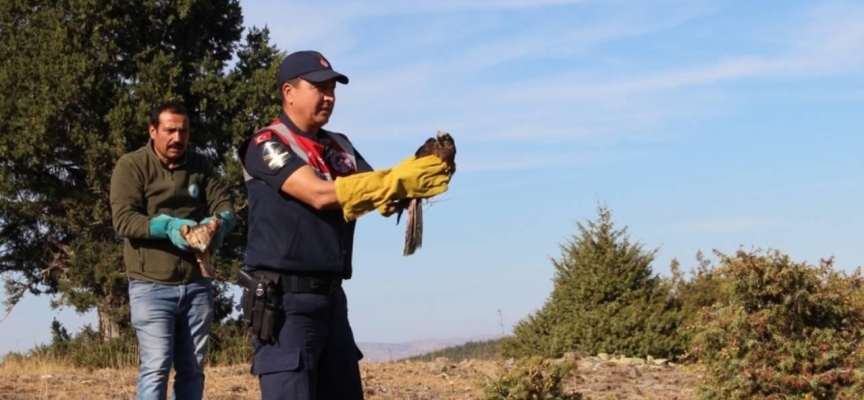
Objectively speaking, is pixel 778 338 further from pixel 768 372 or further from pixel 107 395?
pixel 107 395

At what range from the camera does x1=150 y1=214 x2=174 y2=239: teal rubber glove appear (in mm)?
6055

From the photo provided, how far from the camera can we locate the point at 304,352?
423 cm

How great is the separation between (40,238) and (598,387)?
12.8 m

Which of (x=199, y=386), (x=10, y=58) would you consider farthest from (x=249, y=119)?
(x=199, y=386)

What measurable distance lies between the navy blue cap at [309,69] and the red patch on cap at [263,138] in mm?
247

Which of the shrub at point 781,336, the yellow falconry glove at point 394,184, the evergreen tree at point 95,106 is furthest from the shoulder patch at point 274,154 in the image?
the evergreen tree at point 95,106

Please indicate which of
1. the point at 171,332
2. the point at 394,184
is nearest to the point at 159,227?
the point at 171,332

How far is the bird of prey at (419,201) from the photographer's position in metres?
3.98

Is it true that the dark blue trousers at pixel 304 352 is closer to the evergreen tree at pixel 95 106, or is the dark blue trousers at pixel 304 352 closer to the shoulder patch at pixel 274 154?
the shoulder patch at pixel 274 154

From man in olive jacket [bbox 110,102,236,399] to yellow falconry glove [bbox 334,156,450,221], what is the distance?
7.29 ft

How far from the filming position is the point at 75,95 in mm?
17641

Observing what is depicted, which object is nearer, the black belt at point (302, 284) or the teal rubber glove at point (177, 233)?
the black belt at point (302, 284)

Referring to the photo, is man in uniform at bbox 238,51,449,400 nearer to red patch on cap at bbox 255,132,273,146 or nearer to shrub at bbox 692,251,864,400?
red patch on cap at bbox 255,132,273,146

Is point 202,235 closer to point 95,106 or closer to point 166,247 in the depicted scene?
point 166,247
